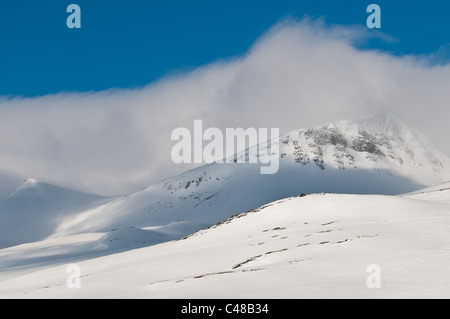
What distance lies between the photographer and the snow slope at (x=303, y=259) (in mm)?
20761

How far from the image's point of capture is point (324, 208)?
50.8 m

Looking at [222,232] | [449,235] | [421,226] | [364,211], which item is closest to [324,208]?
[364,211]

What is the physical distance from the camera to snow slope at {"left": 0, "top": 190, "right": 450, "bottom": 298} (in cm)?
2076

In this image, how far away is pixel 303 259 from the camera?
91.1 ft

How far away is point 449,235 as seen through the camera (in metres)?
31.4
